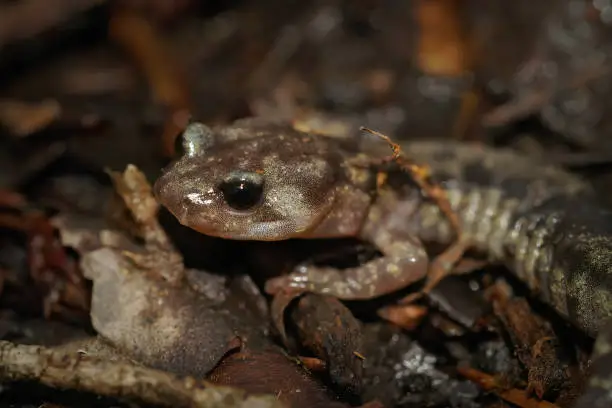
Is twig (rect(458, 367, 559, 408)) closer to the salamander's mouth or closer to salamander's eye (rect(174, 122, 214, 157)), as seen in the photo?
the salamander's mouth

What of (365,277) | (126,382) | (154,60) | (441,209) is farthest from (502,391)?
(154,60)

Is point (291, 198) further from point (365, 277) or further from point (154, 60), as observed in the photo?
point (154, 60)

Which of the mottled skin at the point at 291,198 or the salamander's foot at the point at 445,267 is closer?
the mottled skin at the point at 291,198

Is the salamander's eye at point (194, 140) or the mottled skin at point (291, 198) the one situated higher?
the salamander's eye at point (194, 140)

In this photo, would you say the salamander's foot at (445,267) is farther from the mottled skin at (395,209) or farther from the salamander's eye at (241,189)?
the salamander's eye at (241,189)

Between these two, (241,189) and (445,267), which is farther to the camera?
(445,267)

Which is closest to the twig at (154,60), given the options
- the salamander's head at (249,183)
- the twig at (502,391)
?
the salamander's head at (249,183)

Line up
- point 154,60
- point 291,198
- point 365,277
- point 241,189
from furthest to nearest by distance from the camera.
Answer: point 154,60 < point 365,277 < point 291,198 < point 241,189
